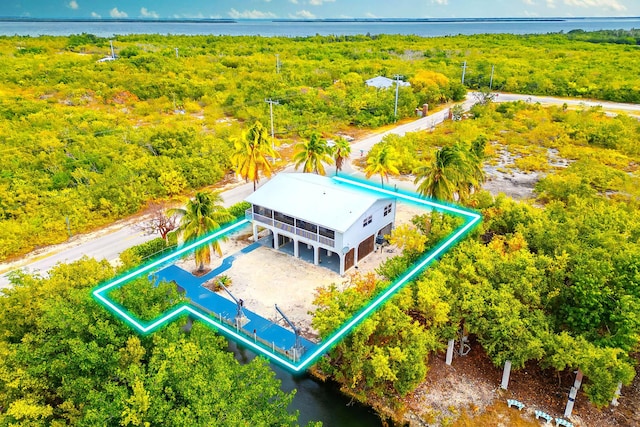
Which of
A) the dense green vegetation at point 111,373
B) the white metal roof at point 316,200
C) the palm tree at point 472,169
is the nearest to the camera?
the dense green vegetation at point 111,373

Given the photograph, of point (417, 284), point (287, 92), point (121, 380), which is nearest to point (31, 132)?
point (287, 92)

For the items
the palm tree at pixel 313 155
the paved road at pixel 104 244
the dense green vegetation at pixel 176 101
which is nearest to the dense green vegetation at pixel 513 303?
the palm tree at pixel 313 155

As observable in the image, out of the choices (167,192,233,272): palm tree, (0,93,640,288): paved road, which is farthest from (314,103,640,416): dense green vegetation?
(0,93,640,288): paved road

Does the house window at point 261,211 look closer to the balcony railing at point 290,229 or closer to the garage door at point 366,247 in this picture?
the balcony railing at point 290,229

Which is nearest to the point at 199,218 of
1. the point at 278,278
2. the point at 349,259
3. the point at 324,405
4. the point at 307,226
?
the point at 278,278

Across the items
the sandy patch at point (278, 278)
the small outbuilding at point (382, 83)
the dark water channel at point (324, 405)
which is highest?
the small outbuilding at point (382, 83)

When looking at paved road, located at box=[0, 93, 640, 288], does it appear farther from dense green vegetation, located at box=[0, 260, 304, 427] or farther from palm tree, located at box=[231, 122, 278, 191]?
dense green vegetation, located at box=[0, 260, 304, 427]
